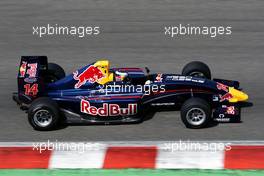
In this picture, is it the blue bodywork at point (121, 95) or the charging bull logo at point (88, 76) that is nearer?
the blue bodywork at point (121, 95)

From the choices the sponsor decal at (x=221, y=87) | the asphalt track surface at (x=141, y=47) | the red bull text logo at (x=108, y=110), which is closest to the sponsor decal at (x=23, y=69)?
the asphalt track surface at (x=141, y=47)

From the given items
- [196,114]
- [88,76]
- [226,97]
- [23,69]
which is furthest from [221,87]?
[23,69]

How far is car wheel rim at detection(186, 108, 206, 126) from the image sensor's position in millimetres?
A: 12312

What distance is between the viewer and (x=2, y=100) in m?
14.2

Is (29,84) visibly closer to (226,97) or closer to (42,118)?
(42,118)

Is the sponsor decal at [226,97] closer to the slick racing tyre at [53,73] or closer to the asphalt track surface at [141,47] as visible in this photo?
the asphalt track surface at [141,47]

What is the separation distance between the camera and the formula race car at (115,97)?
488 inches

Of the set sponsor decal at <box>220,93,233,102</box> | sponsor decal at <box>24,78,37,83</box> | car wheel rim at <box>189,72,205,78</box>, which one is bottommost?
sponsor decal at <box>220,93,233,102</box>

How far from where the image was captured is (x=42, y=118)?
12.4m

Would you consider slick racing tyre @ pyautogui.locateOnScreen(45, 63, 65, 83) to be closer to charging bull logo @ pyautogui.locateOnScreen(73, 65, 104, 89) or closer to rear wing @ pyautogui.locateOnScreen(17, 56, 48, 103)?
rear wing @ pyautogui.locateOnScreen(17, 56, 48, 103)

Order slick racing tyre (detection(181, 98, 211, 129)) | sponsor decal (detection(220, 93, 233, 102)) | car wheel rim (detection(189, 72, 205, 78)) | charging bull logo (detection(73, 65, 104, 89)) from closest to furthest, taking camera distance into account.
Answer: slick racing tyre (detection(181, 98, 211, 129)) < sponsor decal (detection(220, 93, 233, 102)) < charging bull logo (detection(73, 65, 104, 89)) < car wheel rim (detection(189, 72, 205, 78))

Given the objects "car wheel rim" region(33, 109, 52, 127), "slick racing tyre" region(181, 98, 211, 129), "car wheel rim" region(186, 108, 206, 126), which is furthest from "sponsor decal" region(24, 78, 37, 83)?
"car wheel rim" region(186, 108, 206, 126)

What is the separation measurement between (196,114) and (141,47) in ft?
18.4

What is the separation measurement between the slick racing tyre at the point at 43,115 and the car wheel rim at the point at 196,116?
2.21m
